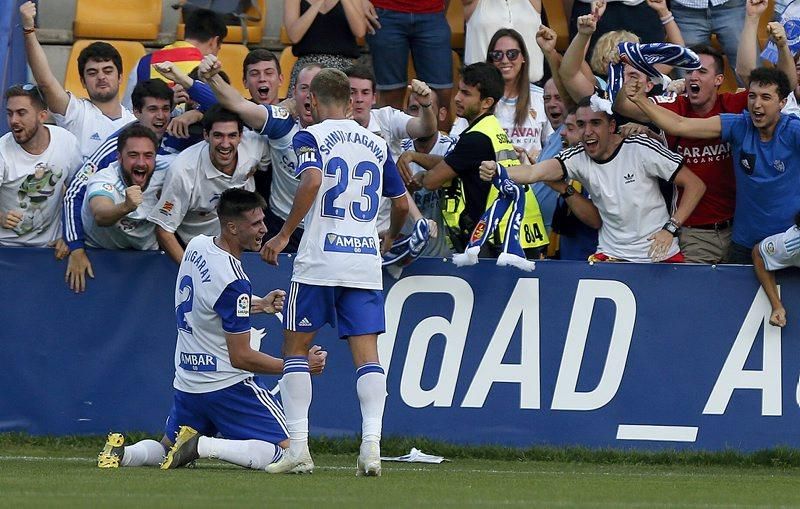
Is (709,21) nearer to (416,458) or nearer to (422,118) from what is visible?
(422,118)

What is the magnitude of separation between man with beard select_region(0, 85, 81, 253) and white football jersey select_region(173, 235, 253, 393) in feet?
6.30

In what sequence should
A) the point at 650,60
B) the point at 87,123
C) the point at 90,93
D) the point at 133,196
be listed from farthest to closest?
1. the point at 90,93
2. the point at 87,123
3. the point at 650,60
4. the point at 133,196

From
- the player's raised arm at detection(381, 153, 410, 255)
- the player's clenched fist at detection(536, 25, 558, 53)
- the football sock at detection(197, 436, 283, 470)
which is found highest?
the player's clenched fist at detection(536, 25, 558, 53)

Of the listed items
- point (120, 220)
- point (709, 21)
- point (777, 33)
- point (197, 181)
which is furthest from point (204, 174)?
point (709, 21)

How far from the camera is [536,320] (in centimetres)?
975

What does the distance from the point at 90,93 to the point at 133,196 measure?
1812 mm

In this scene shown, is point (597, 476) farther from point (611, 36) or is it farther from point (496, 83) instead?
point (611, 36)

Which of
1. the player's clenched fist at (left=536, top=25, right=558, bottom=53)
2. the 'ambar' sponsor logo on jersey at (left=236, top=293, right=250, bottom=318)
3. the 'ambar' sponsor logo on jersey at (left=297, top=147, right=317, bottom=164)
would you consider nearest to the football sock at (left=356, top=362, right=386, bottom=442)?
the 'ambar' sponsor logo on jersey at (left=236, top=293, right=250, bottom=318)

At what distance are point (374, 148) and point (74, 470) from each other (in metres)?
2.44

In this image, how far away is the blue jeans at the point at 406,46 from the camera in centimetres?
1161

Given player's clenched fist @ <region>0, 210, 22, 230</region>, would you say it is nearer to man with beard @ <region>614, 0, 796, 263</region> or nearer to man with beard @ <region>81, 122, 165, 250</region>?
man with beard @ <region>81, 122, 165, 250</region>

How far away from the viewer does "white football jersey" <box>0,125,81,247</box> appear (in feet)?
32.1

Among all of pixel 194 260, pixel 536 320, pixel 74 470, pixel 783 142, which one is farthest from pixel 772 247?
pixel 74 470

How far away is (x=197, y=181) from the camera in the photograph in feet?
31.6
